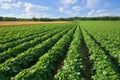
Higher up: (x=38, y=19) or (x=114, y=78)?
(x=114, y=78)

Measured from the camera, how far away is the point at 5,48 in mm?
15414

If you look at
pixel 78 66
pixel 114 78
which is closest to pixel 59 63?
pixel 78 66

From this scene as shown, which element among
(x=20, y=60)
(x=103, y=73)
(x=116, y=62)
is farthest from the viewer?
(x=116, y=62)

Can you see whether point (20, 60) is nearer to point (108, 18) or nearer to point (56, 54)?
point (56, 54)

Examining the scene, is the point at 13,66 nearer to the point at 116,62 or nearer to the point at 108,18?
the point at 116,62

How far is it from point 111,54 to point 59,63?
3.89 m

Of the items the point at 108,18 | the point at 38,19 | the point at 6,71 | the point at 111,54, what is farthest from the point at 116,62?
the point at 108,18

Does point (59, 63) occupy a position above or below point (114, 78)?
below

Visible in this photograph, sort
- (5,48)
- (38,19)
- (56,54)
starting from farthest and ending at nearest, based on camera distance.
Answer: (38,19) → (5,48) → (56,54)

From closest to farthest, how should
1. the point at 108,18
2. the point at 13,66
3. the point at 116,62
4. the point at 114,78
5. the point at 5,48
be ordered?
the point at 114,78
the point at 13,66
the point at 116,62
the point at 5,48
the point at 108,18

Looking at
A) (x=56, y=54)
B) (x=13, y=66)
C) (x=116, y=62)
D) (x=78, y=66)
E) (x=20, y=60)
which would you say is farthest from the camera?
(x=56, y=54)

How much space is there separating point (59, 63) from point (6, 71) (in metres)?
3.71

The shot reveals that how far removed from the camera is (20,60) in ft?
36.3

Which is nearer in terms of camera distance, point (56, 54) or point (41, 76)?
point (41, 76)
